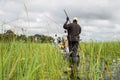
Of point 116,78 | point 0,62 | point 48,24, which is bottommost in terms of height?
point 116,78

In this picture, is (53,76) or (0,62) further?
(53,76)

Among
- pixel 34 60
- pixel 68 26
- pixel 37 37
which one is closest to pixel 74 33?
pixel 68 26

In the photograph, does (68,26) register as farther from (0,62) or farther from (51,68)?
(0,62)

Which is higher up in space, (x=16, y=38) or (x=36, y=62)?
(x=16, y=38)

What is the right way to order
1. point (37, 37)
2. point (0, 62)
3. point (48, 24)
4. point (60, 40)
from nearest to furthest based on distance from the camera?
1. point (0, 62)
2. point (48, 24)
3. point (37, 37)
4. point (60, 40)

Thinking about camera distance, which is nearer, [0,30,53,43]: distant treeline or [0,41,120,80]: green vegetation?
[0,41,120,80]: green vegetation

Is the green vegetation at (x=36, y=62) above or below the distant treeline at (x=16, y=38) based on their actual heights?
below

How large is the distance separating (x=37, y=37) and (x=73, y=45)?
5790mm

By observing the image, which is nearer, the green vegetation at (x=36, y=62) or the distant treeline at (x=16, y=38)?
the green vegetation at (x=36, y=62)

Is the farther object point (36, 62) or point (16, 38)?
point (16, 38)

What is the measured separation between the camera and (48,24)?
6121 mm

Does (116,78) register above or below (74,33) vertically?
below

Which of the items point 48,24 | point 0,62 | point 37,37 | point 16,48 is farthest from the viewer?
point 37,37

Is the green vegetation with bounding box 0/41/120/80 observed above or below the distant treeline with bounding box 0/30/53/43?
below
